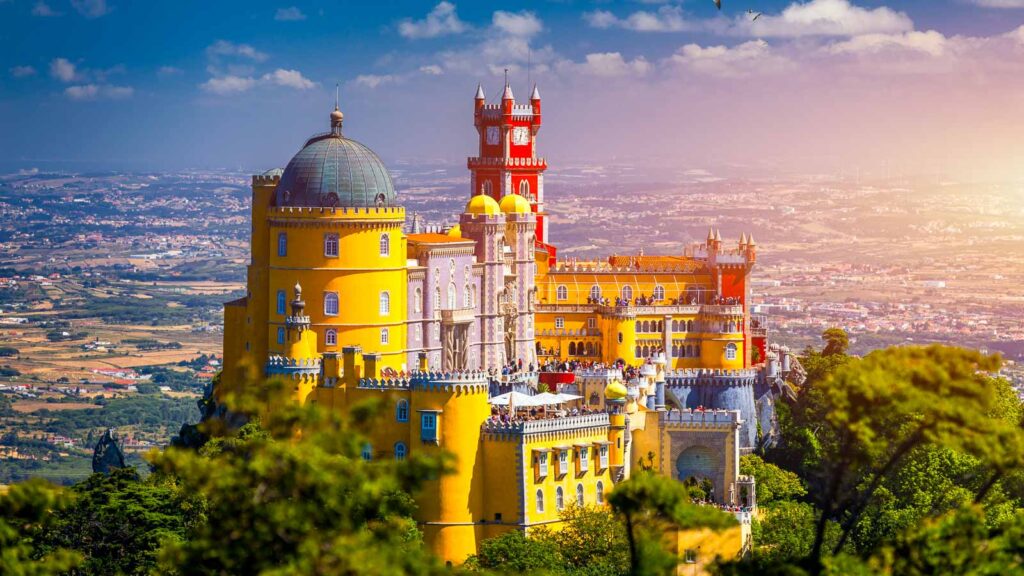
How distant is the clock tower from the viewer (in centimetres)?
12838

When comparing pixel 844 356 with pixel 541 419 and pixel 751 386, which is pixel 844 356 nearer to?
pixel 751 386

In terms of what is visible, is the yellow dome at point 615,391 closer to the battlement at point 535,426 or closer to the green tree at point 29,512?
the battlement at point 535,426

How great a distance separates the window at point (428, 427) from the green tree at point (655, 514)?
3215cm

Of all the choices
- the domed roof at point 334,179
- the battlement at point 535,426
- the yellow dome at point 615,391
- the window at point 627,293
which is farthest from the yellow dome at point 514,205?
the battlement at point 535,426

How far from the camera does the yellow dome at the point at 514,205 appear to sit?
Result: 11631cm

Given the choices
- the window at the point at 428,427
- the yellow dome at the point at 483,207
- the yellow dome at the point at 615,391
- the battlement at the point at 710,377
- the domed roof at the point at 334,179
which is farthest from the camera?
the battlement at the point at 710,377

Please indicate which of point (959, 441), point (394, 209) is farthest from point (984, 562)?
point (394, 209)

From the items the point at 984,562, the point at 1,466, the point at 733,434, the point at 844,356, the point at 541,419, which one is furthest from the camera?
the point at 1,466

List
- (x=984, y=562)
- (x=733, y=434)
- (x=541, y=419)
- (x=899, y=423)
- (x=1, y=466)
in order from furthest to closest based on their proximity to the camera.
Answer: (x=1, y=466) → (x=733, y=434) → (x=541, y=419) → (x=899, y=423) → (x=984, y=562)

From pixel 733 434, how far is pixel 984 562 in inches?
1850

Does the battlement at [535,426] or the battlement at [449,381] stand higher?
the battlement at [449,381]

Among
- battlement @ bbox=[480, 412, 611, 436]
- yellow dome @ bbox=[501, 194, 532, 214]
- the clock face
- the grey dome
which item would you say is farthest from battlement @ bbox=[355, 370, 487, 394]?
the clock face

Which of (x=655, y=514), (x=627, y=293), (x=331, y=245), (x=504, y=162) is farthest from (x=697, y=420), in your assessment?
(x=655, y=514)

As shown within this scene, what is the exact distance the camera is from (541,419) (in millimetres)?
93875
